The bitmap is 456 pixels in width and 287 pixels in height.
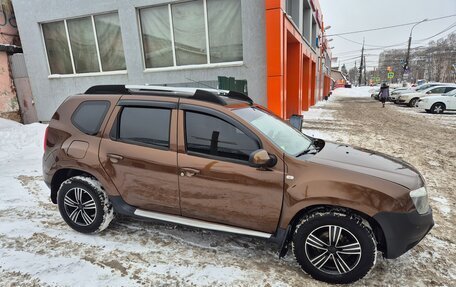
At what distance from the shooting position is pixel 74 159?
341 cm

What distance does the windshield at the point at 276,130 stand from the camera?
9.78 feet

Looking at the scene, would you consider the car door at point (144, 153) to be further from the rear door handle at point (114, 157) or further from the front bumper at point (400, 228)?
the front bumper at point (400, 228)

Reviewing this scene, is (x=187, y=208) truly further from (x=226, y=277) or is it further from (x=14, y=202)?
(x=14, y=202)

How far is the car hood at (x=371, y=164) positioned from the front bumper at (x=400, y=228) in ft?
0.93

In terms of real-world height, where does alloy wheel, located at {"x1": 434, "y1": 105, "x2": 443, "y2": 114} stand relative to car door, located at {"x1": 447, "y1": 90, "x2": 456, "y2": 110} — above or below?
below

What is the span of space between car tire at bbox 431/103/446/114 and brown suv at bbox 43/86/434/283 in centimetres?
1652

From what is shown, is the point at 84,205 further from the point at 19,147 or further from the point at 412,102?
the point at 412,102

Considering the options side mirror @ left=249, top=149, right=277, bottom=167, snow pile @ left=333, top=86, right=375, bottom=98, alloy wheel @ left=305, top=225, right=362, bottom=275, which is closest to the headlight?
alloy wheel @ left=305, top=225, right=362, bottom=275

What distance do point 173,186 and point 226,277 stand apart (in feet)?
3.55

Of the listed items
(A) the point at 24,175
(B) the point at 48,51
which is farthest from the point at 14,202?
(B) the point at 48,51

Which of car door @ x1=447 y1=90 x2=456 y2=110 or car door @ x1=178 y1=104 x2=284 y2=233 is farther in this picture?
car door @ x1=447 y1=90 x2=456 y2=110

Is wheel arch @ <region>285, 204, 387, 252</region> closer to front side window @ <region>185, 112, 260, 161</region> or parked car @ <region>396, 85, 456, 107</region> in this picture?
front side window @ <region>185, 112, 260, 161</region>

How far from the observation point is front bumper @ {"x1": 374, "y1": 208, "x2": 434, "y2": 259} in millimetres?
2447

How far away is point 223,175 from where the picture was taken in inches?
111
